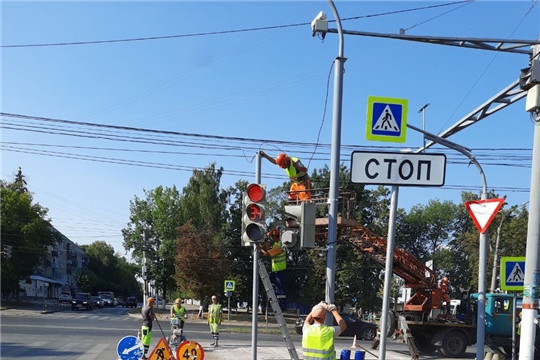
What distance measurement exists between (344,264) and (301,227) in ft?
133

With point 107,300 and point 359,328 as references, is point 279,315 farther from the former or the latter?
point 107,300

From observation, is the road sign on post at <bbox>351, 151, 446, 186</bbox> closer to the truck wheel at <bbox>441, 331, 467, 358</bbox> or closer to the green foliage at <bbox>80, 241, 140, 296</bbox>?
the truck wheel at <bbox>441, 331, 467, 358</bbox>

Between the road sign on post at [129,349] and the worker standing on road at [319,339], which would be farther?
the road sign on post at [129,349]

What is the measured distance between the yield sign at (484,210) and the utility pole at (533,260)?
0.86 meters

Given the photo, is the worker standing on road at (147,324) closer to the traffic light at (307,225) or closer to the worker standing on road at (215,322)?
the worker standing on road at (215,322)

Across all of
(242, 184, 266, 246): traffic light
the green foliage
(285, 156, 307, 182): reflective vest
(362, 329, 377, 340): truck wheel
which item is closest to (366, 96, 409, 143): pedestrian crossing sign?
(242, 184, 266, 246): traffic light

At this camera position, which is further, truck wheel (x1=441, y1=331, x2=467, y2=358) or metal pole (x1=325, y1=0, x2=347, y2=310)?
truck wheel (x1=441, y1=331, x2=467, y2=358)

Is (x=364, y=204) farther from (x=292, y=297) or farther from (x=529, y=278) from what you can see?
(x=529, y=278)

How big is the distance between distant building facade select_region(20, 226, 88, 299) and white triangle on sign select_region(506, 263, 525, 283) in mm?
90169

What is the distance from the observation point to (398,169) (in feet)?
25.0

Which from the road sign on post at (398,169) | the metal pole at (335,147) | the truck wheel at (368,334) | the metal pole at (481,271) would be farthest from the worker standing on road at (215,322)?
the road sign on post at (398,169)

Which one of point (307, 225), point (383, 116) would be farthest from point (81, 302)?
point (383, 116)

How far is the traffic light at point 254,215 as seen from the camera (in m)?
9.81

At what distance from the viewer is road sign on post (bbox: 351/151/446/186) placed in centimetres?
759
